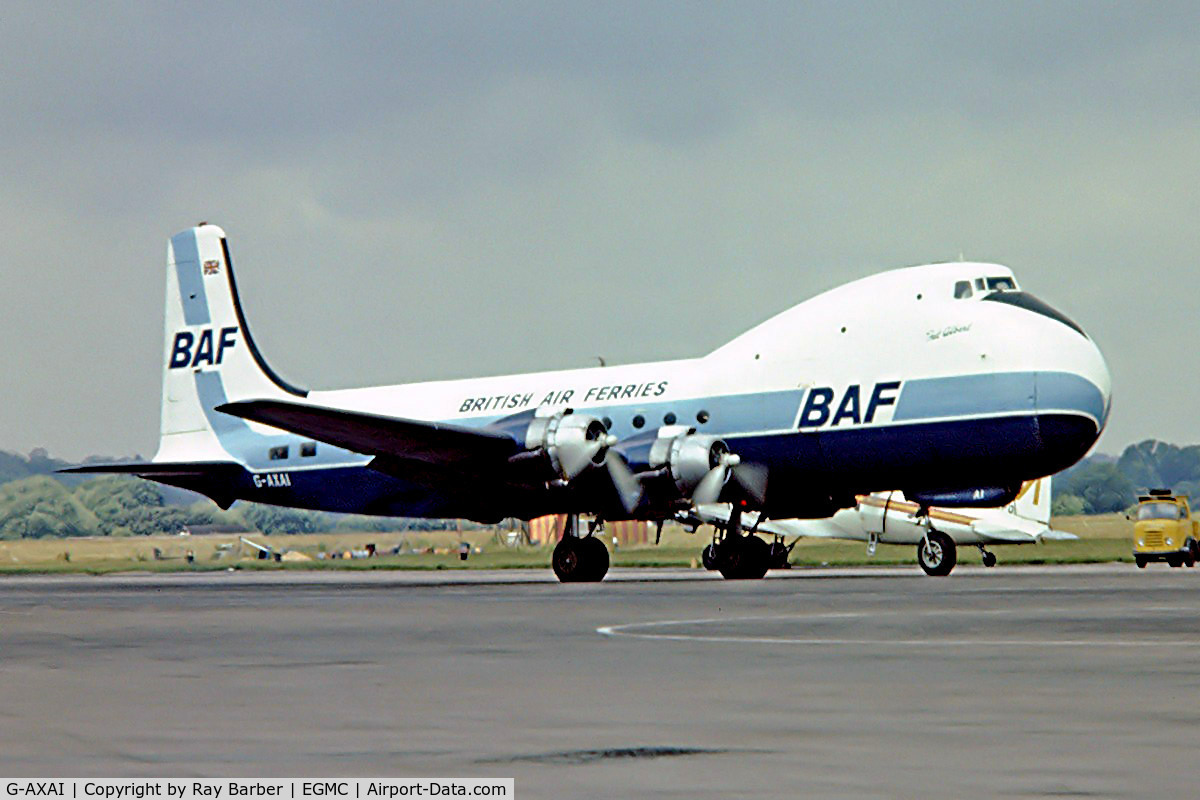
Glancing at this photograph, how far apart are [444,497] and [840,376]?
10.4 m

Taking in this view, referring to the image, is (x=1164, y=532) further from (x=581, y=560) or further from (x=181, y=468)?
(x=181, y=468)

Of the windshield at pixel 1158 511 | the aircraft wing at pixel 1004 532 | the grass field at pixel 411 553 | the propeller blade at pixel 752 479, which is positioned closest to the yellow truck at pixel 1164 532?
the windshield at pixel 1158 511

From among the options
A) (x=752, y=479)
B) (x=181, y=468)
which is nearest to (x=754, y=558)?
(x=752, y=479)

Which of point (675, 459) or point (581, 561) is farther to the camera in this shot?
point (581, 561)

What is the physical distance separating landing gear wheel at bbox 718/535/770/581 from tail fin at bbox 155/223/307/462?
15883 millimetres

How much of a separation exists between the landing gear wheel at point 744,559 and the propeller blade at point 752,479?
1.34 meters

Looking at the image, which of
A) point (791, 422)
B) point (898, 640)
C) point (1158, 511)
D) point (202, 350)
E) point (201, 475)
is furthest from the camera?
point (1158, 511)

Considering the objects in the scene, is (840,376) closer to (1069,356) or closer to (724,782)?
(1069,356)

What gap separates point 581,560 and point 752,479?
4281mm

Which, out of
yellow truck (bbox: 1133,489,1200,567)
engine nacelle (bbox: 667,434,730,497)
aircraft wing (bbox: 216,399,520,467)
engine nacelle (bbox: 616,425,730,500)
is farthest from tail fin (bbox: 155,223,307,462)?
yellow truck (bbox: 1133,489,1200,567)

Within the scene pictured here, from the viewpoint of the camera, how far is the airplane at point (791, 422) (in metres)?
35.8

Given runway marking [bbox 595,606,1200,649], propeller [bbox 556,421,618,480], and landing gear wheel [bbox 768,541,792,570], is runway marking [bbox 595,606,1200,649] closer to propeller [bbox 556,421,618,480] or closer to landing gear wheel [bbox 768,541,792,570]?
propeller [bbox 556,421,618,480]

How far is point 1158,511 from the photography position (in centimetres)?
5091

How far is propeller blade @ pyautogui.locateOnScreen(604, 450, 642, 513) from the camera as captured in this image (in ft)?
120
